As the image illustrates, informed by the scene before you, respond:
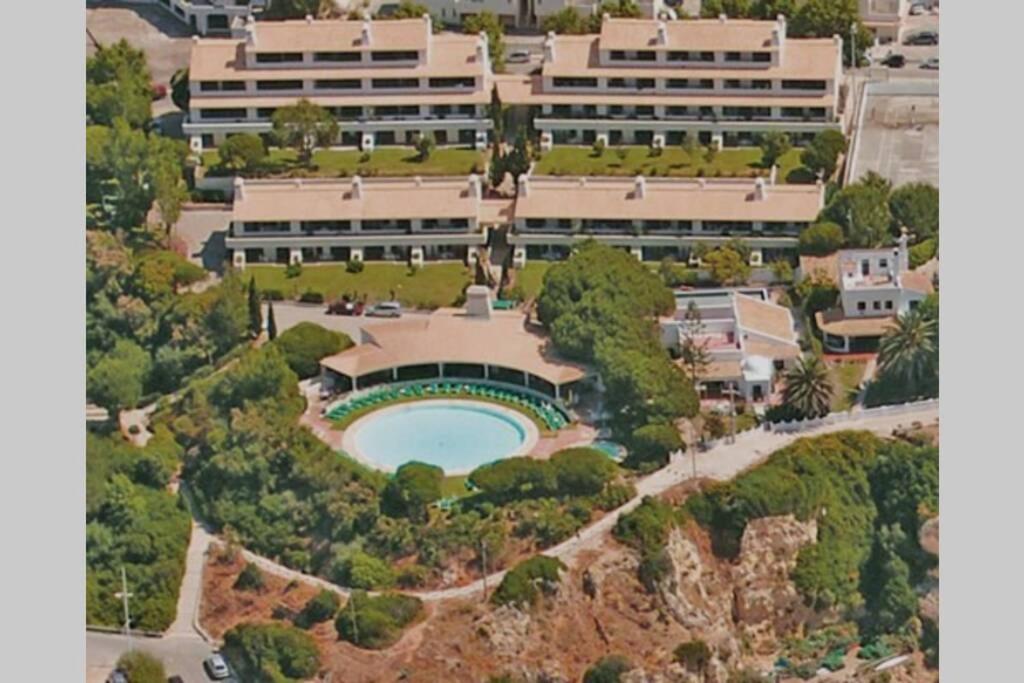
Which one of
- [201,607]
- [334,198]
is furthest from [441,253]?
[201,607]

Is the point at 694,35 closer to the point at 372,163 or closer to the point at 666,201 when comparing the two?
the point at 666,201

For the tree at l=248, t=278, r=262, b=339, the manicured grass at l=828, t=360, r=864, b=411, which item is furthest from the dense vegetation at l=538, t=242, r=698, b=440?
the tree at l=248, t=278, r=262, b=339

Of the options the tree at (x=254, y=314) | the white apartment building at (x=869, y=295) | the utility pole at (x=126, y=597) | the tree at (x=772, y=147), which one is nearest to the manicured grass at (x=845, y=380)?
the white apartment building at (x=869, y=295)

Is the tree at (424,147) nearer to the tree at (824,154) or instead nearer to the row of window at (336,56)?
the row of window at (336,56)

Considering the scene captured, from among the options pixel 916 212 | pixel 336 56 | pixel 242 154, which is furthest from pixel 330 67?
pixel 916 212

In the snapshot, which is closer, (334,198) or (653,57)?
(334,198)

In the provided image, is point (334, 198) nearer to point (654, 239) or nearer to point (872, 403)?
point (654, 239)

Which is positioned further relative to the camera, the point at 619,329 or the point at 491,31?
the point at 491,31
